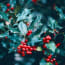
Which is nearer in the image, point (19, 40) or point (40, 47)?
point (19, 40)

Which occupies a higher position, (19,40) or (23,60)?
(19,40)

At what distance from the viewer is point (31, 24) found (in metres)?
1.54

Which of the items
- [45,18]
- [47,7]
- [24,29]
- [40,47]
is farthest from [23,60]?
[47,7]

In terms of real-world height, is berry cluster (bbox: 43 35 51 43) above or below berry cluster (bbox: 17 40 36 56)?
above

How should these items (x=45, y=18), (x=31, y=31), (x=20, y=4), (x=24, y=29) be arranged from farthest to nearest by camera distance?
(x=45, y=18), (x=20, y=4), (x=31, y=31), (x=24, y=29)

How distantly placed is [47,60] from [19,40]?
0.96ft

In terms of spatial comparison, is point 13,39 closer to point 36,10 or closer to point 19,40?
point 19,40

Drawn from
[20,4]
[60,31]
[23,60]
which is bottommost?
[23,60]

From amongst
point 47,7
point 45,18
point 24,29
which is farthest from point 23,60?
point 47,7

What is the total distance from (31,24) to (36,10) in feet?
1.35

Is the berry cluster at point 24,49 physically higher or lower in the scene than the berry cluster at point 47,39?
lower

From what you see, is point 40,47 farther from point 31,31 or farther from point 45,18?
point 45,18

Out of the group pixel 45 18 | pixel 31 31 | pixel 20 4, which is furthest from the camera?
pixel 45 18

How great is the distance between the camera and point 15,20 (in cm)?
157
